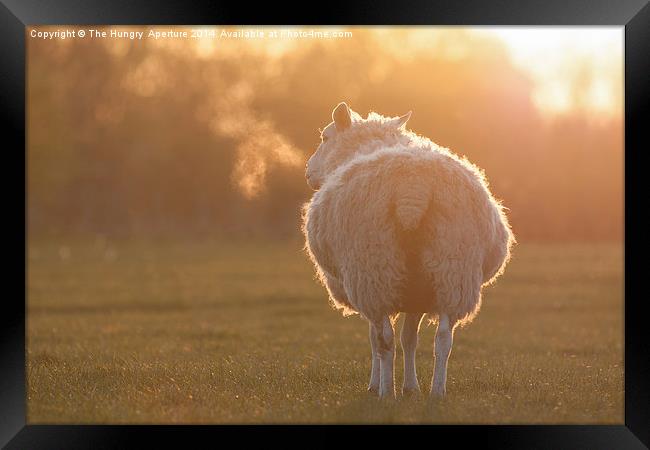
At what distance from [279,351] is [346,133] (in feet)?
13.7

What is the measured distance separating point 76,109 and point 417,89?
20664 millimetres

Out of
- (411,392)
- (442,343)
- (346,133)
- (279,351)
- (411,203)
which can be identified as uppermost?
(346,133)

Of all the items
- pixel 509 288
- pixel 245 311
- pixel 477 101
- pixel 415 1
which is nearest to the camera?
pixel 415 1

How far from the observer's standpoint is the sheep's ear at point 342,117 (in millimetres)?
9719

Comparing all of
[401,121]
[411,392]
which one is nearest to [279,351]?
[401,121]

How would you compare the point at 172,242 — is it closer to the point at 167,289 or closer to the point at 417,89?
the point at 417,89

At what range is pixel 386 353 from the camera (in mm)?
7824

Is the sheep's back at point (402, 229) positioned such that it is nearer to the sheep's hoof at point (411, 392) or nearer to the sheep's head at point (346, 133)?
the sheep's hoof at point (411, 392)

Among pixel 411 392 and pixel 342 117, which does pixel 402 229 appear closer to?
pixel 411 392

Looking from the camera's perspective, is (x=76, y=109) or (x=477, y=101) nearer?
(x=477, y=101)

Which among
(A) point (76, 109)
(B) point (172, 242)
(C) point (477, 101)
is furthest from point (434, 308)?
(A) point (76, 109)

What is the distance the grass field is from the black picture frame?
1.77 feet

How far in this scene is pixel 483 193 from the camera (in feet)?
25.9

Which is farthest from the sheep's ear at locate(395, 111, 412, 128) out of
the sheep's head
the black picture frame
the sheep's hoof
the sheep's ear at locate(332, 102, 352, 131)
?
the black picture frame
